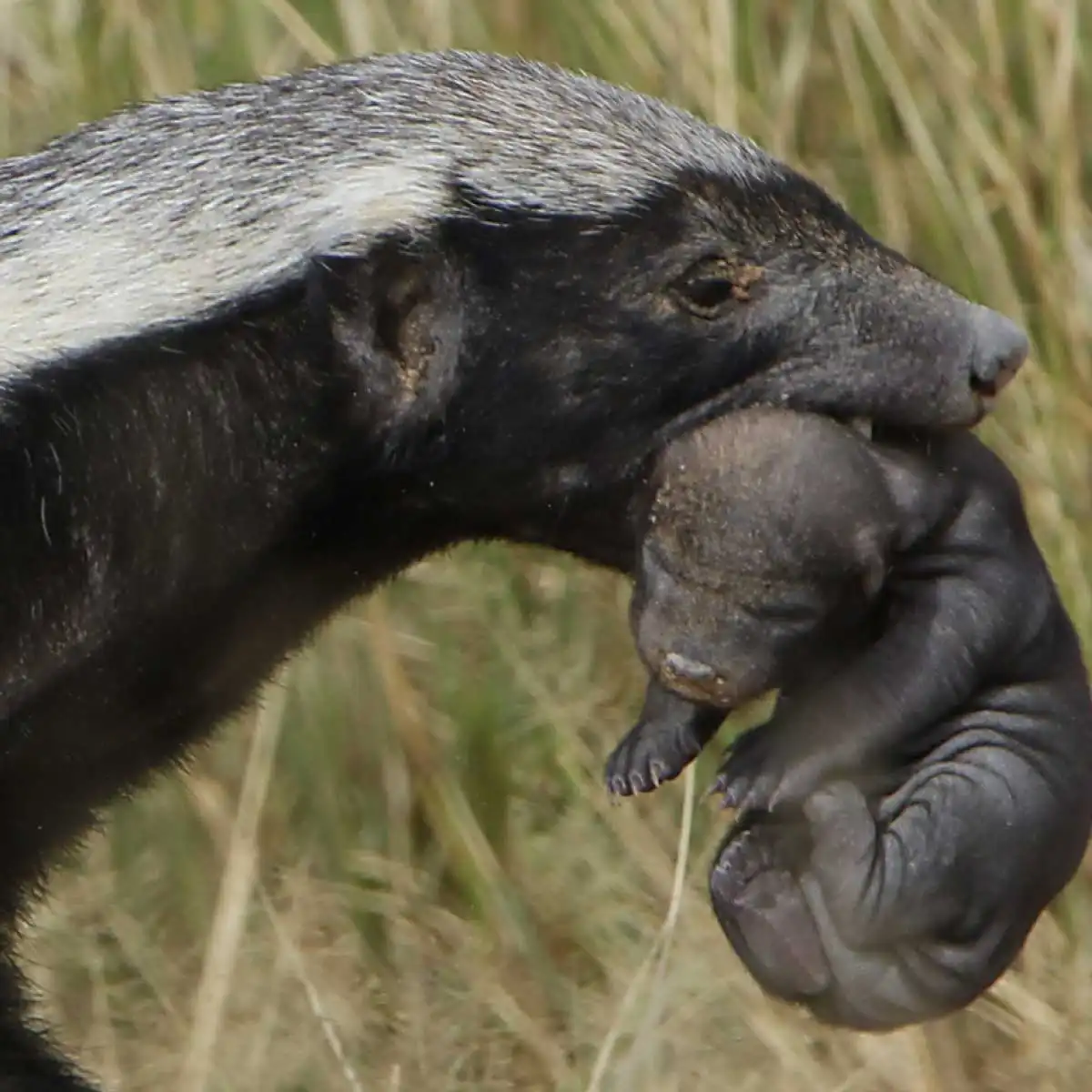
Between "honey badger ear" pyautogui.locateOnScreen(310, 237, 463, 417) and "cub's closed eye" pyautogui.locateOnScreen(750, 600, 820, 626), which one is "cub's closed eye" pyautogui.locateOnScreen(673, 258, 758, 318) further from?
"cub's closed eye" pyautogui.locateOnScreen(750, 600, 820, 626)

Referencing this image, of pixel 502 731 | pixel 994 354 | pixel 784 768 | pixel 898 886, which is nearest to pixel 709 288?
pixel 994 354

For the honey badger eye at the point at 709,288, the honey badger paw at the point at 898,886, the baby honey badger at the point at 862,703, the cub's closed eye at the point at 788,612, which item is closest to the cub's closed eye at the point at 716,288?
the honey badger eye at the point at 709,288

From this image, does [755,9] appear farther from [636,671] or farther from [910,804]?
[910,804]

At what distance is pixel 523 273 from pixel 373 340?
199 mm

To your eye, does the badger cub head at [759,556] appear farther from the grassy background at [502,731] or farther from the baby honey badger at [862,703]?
the grassy background at [502,731]

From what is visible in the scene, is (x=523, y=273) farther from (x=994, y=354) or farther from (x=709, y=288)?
(x=994, y=354)

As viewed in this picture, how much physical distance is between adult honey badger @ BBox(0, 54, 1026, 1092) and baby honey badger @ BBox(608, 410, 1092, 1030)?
6.8 inches

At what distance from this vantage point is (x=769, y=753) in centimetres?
277

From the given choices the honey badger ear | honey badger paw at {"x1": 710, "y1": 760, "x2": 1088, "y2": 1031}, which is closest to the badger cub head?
honey badger paw at {"x1": 710, "y1": 760, "x2": 1088, "y2": 1031}

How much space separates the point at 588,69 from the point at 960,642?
217 cm

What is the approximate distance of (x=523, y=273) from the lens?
2965 mm

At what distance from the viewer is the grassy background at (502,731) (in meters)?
4.23

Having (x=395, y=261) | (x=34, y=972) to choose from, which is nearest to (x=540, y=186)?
(x=395, y=261)

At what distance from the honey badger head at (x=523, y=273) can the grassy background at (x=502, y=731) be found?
1.37m
